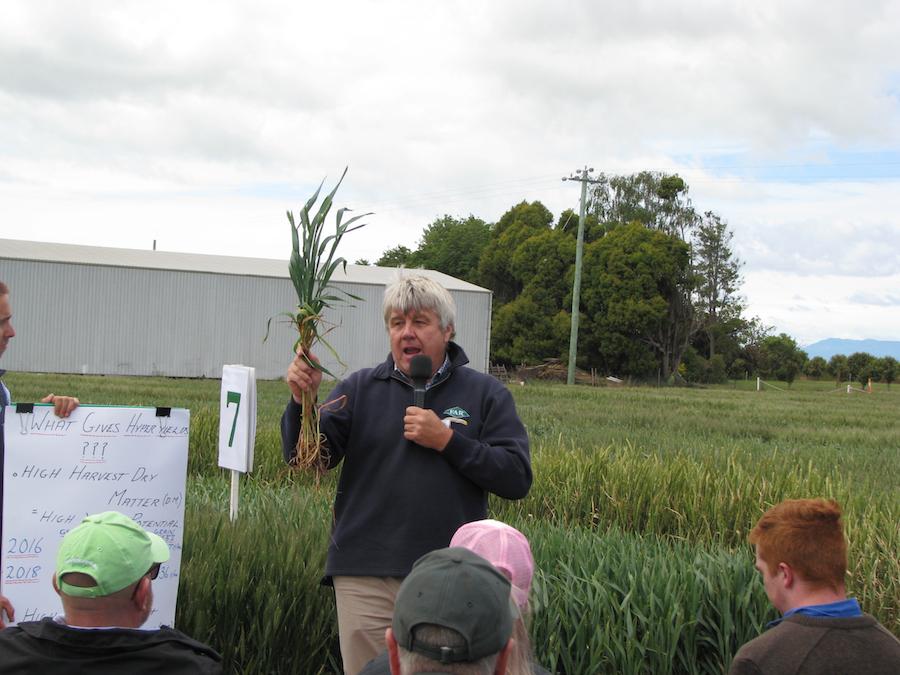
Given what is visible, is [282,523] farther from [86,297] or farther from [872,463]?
[86,297]

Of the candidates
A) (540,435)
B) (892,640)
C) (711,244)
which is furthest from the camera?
(711,244)

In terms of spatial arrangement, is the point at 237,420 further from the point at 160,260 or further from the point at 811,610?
the point at 160,260

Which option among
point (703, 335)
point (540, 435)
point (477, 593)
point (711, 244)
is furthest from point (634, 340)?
point (477, 593)

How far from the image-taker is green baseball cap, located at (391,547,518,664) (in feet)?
4.55

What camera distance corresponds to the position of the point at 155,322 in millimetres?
30094

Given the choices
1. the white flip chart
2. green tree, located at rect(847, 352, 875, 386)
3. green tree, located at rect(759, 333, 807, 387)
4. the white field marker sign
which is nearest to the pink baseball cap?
the white flip chart

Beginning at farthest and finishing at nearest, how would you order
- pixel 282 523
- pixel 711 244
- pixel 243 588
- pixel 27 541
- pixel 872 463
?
pixel 711 244 → pixel 872 463 → pixel 282 523 → pixel 243 588 → pixel 27 541

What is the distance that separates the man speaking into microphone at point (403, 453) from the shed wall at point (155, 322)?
78.7 feet

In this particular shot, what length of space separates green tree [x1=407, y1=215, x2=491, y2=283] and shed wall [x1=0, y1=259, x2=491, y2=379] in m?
24.9

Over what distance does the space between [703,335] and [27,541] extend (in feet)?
159

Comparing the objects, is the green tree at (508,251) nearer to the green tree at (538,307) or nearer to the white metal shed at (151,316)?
the green tree at (538,307)

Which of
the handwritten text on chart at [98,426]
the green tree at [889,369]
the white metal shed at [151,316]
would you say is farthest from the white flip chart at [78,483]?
the green tree at [889,369]

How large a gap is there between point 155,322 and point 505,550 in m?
30.7

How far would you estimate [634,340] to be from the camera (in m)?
40.2
